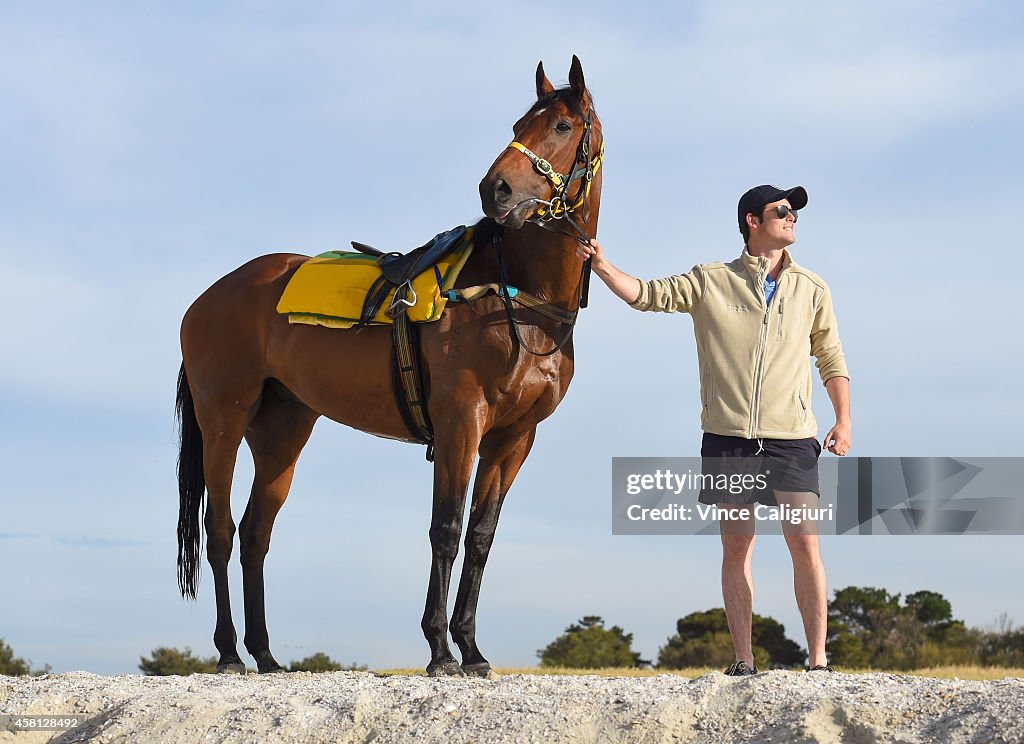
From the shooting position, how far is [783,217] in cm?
600

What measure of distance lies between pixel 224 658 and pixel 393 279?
9.77ft

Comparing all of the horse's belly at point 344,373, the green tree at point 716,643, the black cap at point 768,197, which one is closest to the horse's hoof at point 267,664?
the horse's belly at point 344,373

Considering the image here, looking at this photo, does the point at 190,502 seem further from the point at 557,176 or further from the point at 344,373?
the point at 557,176

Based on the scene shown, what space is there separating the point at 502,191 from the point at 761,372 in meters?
1.67

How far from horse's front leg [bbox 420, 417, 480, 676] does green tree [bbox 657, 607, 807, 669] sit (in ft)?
25.7

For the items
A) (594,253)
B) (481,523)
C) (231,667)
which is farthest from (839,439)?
(231,667)

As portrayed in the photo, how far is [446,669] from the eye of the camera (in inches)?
250

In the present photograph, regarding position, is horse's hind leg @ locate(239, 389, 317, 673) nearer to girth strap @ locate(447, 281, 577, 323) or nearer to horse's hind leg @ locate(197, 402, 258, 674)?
horse's hind leg @ locate(197, 402, 258, 674)

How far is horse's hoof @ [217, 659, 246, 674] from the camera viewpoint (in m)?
7.70

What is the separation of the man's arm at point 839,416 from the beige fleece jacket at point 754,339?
0.05 metres

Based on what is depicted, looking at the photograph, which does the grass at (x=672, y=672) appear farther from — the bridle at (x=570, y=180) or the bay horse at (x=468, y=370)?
the bridle at (x=570, y=180)

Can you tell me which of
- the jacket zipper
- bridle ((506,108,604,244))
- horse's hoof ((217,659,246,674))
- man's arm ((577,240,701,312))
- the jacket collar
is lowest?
Answer: horse's hoof ((217,659,246,674))

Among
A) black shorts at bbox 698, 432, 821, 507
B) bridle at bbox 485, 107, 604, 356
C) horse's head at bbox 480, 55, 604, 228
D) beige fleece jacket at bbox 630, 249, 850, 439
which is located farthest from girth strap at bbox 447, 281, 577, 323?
black shorts at bbox 698, 432, 821, 507

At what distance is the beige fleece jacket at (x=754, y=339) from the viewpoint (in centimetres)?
580
